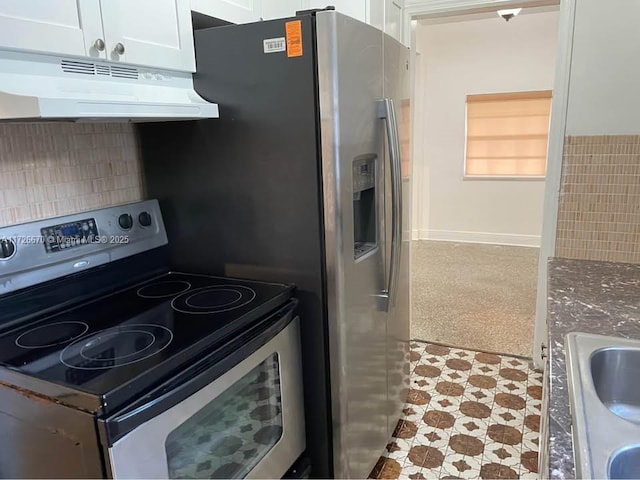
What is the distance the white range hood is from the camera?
3.28ft

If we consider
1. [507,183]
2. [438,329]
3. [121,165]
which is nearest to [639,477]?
[121,165]

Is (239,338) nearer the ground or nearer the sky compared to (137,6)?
nearer the ground

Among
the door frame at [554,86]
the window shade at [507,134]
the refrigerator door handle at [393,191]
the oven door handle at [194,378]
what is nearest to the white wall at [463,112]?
the window shade at [507,134]

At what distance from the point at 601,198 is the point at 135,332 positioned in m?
2.22

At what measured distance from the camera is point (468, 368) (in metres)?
2.81

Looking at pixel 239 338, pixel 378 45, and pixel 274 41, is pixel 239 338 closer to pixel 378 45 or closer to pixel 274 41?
pixel 274 41

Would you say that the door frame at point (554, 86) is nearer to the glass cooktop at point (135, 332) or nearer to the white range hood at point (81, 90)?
the glass cooktop at point (135, 332)

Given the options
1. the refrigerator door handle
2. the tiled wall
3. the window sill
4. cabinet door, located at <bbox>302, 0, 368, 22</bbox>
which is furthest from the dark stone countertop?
the window sill

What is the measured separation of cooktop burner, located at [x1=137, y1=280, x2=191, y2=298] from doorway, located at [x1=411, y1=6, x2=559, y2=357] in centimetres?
304

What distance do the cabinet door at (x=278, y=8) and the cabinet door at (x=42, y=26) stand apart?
2.82 ft

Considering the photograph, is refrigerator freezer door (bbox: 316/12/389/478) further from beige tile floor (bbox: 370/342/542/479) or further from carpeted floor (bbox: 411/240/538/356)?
carpeted floor (bbox: 411/240/538/356)

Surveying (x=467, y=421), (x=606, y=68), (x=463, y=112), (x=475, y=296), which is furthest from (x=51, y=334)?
(x=463, y=112)

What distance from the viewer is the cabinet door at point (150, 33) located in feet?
4.09

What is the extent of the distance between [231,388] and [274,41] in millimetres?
1028
